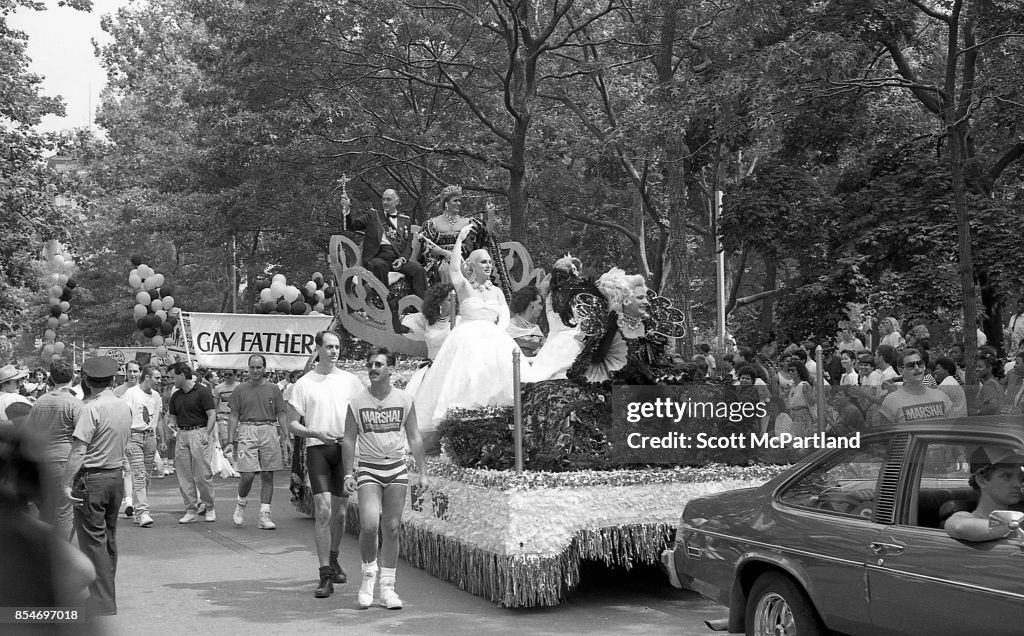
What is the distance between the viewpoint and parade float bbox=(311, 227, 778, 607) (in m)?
8.47

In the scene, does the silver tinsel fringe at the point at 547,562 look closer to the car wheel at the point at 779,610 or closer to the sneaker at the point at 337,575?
the sneaker at the point at 337,575

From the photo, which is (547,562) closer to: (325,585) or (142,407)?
(325,585)

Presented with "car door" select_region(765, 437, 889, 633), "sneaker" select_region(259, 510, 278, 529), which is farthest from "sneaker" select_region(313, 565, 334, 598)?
"car door" select_region(765, 437, 889, 633)

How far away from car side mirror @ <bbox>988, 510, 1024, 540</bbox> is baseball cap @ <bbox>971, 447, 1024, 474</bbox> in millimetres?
431

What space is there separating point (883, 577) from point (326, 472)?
528cm

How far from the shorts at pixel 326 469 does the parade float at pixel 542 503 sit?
72cm

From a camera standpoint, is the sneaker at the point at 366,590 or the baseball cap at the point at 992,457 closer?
the baseball cap at the point at 992,457

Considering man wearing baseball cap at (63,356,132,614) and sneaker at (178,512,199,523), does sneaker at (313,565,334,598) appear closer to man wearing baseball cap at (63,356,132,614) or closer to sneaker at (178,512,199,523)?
man wearing baseball cap at (63,356,132,614)

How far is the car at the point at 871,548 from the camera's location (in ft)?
16.9

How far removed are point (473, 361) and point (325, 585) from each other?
110 inches

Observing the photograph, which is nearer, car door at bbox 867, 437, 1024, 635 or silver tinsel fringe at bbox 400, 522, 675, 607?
car door at bbox 867, 437, 1024, 635

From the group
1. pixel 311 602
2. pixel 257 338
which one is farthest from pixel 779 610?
pixel 257 338

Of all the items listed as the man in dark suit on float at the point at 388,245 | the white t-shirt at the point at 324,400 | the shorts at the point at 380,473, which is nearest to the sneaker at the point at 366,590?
the shorts at the point at 380,473

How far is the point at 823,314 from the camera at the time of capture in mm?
19625
